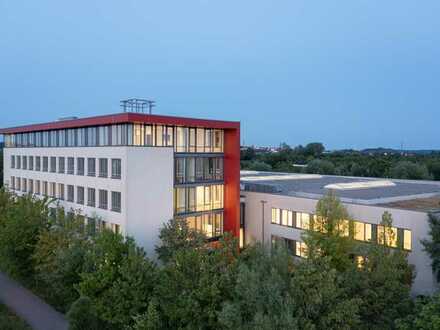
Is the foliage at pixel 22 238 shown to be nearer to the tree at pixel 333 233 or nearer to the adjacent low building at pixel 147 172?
the adjacent low building at pixel 147 172

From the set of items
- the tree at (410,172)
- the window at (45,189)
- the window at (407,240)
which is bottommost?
the window at (407,240)

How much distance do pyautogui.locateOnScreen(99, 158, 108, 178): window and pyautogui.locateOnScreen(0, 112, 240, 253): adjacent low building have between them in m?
0.09

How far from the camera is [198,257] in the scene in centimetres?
2166

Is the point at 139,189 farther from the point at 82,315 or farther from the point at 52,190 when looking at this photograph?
the point at 52,190

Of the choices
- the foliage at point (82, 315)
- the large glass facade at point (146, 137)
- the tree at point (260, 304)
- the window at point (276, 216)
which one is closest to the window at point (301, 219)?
the window at point (276, 216)

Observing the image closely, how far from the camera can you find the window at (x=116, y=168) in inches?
1325

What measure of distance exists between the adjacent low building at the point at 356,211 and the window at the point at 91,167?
583 inches

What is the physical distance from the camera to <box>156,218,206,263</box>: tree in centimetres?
3167

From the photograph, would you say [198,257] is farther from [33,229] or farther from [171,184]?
[33,229]

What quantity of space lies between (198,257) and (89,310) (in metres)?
7.36

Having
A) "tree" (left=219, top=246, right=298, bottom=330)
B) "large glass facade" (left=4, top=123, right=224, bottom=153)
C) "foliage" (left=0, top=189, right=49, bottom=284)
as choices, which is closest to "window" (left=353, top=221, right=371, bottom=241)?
"large glass facade" (left=4, top=123, right=224, bottom=153)

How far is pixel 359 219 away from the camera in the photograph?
3244 cm

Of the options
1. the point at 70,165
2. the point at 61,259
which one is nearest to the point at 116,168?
the point at 61,259

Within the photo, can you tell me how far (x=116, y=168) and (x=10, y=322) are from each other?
1344 cm
